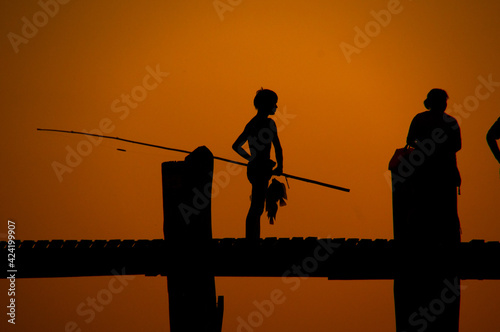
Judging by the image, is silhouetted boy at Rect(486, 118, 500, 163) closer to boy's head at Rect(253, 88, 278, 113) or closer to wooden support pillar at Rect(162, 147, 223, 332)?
boy's head at Rect(253, 88, 278, 113)

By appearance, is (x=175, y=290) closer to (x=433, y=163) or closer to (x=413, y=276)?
(x=413, y=276)

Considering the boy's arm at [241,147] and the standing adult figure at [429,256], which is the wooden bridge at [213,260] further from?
the boy's arm at [241,147]

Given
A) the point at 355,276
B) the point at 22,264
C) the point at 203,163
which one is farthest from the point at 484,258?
the point at 22,264

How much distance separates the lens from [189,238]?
4.19 metres

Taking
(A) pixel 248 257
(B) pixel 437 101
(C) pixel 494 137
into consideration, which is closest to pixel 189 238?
(A) pixel 248 257

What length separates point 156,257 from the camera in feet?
14.5

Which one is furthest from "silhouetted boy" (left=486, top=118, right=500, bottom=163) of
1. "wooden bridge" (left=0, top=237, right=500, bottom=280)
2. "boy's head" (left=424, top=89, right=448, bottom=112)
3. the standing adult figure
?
"wooden bridge" (left=0, top=237, right=500, bottom=280)

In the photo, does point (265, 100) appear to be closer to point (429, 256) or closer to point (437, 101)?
point (437, 101)

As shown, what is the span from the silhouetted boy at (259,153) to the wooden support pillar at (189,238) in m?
1.04

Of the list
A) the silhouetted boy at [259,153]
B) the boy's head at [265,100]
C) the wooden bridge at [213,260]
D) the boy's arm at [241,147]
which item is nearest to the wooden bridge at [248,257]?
the wooden bridge at [213,260]

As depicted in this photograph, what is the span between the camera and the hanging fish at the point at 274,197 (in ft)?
17.9

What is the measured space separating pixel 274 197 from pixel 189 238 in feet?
4.72

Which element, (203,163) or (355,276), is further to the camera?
(355,276)

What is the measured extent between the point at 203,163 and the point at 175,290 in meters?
0.78
